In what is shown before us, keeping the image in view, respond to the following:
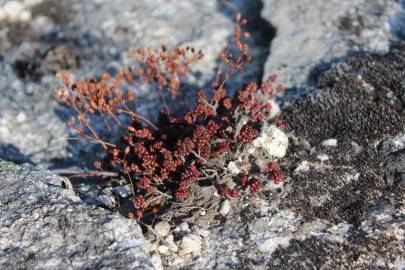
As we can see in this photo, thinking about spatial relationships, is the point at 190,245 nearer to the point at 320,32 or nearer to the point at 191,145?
the point at 191,145

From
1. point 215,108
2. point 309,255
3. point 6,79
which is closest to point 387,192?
point 309,255

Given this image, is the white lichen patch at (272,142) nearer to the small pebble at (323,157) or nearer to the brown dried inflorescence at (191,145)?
the brown dried inflorescence at (191,145)

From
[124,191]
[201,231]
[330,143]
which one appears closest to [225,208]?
[201,231]

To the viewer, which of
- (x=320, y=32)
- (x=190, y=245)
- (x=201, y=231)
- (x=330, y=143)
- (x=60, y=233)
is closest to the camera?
(x=60, y=233)

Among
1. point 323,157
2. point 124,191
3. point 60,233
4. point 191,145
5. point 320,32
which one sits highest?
point 320,32

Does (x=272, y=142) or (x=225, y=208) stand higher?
(x=272, y=142)

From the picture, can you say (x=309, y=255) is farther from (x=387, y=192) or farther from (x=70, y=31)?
(x=70, y=31)

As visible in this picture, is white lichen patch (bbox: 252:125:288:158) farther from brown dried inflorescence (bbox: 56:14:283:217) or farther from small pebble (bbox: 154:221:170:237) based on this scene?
small pebble (bbox: 154:221:170:237)
